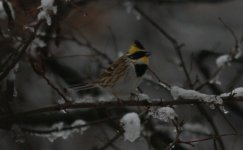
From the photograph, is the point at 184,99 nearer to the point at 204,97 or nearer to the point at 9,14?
the point at 204,97

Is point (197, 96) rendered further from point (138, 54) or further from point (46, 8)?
point (138, 54)

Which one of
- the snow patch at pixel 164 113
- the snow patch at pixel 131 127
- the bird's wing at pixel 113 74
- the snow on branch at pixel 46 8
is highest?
the snow on branch at pixel 46 8

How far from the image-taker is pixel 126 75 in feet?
A: 14.5

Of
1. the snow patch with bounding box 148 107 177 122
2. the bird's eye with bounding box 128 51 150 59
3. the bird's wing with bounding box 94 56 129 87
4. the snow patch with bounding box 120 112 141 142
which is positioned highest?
the bird's eye with bounding box 128 51 150 59

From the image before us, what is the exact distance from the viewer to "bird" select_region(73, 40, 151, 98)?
4.33m

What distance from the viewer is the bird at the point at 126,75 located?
14.2ft

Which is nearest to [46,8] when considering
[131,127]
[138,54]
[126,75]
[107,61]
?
[131,127]

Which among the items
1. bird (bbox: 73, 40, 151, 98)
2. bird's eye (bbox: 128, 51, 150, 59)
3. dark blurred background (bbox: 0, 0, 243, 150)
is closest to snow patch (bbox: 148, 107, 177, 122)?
dark blurred background (bbox: 0, 0, 243, 150)

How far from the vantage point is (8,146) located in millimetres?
6441

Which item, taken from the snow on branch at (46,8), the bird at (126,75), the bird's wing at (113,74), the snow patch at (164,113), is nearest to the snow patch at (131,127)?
the snow patch at (164,113)

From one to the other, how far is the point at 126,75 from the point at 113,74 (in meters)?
0.12

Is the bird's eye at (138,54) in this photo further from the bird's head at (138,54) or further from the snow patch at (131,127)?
the snow patch at (131,127)

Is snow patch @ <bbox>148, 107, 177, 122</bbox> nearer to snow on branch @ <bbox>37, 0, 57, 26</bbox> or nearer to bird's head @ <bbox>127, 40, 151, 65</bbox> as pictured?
snow on branch @ <bbox>37, 0, 57, 26</bbox>

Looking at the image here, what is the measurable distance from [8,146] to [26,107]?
0.44 meters
